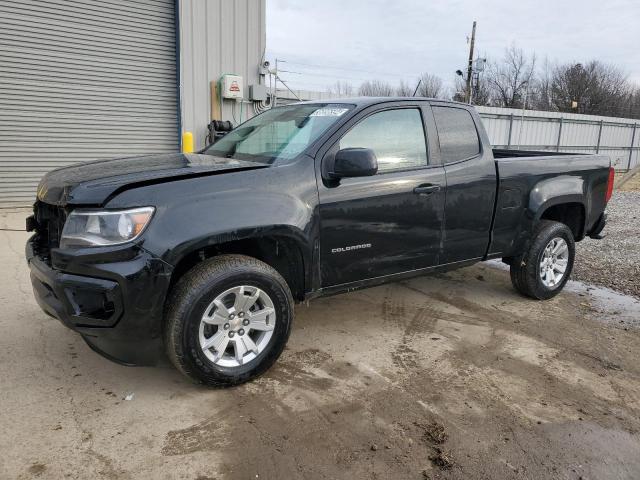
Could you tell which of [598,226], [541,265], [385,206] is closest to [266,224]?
[385,206]

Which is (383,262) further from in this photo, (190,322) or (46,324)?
(46,324)

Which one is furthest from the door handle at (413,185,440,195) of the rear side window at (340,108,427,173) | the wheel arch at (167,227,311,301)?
the wheel arch at (167,227,311,301)

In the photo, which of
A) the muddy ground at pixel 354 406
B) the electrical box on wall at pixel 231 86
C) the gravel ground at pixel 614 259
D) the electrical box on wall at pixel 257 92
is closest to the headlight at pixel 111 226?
the muddy ground at pixel 354 406

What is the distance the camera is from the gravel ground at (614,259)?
589cm

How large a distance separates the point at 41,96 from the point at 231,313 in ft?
26.9

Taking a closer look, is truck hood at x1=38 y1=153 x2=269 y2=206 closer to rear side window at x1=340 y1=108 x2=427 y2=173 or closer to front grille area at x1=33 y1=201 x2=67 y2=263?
front grille area at x1=33 y1=201 x2=67 y2=263

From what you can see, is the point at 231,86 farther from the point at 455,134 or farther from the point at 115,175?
the point at 115,175

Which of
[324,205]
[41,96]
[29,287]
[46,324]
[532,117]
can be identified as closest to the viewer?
[324,205]

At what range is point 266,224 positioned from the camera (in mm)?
3186

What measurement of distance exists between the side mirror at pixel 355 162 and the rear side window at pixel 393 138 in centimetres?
27

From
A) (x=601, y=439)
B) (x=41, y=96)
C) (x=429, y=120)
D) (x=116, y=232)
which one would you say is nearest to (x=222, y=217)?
(x=116, y=232)

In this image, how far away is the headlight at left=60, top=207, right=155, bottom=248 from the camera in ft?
9.21

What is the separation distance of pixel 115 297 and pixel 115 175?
787 mm

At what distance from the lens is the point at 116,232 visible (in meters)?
2.81
